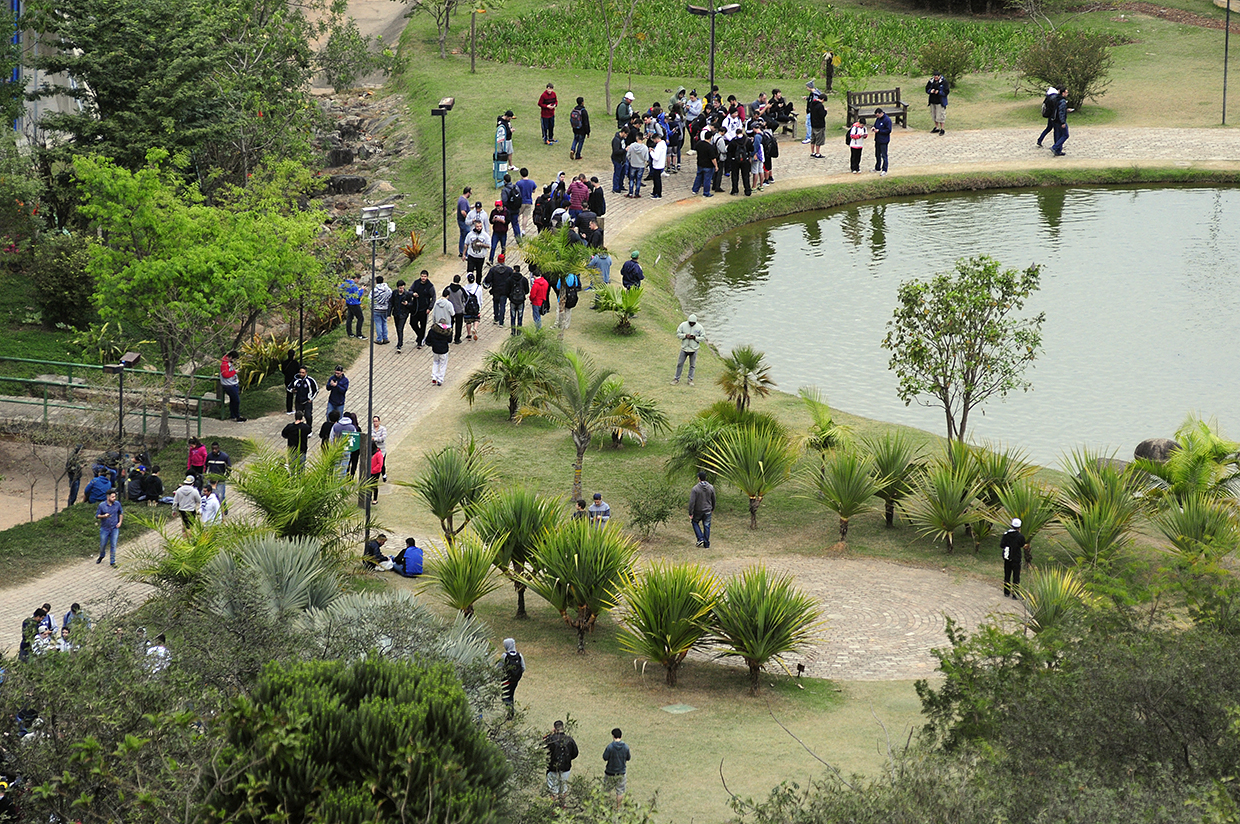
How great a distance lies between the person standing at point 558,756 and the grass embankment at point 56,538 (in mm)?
8306

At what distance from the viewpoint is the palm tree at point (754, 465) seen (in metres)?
20.6

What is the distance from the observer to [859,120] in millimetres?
37750

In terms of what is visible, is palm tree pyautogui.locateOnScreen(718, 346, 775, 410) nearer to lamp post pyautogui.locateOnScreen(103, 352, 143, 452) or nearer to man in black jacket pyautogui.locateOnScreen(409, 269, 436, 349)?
man in black jacket pyautogui.locateOnScreen(409, 269, 436, 349)

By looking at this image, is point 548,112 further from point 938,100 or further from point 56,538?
point 56,538

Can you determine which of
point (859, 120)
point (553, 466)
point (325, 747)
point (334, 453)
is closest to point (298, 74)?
point (859, 120)

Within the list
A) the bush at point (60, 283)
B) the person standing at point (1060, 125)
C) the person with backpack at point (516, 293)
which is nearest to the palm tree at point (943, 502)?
the person with backpack at point (516, 293)

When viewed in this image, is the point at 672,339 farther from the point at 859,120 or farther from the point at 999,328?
the point at 859,120

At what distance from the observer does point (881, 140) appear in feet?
123

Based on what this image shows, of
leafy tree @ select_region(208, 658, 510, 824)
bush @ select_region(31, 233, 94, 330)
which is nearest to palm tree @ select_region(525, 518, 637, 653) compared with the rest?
leafy tree @ select_region(208, 658, 510, 824)

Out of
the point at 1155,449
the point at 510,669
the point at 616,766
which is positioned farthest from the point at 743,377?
the point at 616,766

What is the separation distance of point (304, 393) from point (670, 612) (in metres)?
9.46

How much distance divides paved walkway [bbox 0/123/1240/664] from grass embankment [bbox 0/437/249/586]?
238 mm

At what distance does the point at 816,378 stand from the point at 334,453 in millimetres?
11389

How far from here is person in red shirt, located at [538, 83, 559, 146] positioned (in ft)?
126
